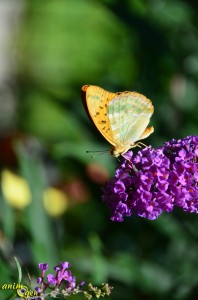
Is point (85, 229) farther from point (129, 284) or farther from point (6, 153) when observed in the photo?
point (6, 153)

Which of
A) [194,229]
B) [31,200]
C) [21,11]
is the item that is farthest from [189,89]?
[21,11]

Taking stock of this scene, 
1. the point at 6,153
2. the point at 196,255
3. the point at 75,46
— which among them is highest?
the point at 75,46

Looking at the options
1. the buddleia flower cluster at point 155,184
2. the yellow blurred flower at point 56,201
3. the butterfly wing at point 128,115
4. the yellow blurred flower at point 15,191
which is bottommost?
the yellow blurred flower at point 56,201

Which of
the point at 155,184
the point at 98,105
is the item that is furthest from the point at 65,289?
the point at 98,105

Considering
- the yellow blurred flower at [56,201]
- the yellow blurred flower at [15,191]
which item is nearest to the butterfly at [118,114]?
the yellow blurred flower at [15,191]

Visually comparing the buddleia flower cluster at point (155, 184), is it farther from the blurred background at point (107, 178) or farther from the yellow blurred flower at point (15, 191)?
the yellow blurred flower at point (15, 191)

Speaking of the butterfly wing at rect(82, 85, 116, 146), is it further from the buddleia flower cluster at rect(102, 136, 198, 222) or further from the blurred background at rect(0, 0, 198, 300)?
the blurred background at rect(0, 0, 198, 300)
